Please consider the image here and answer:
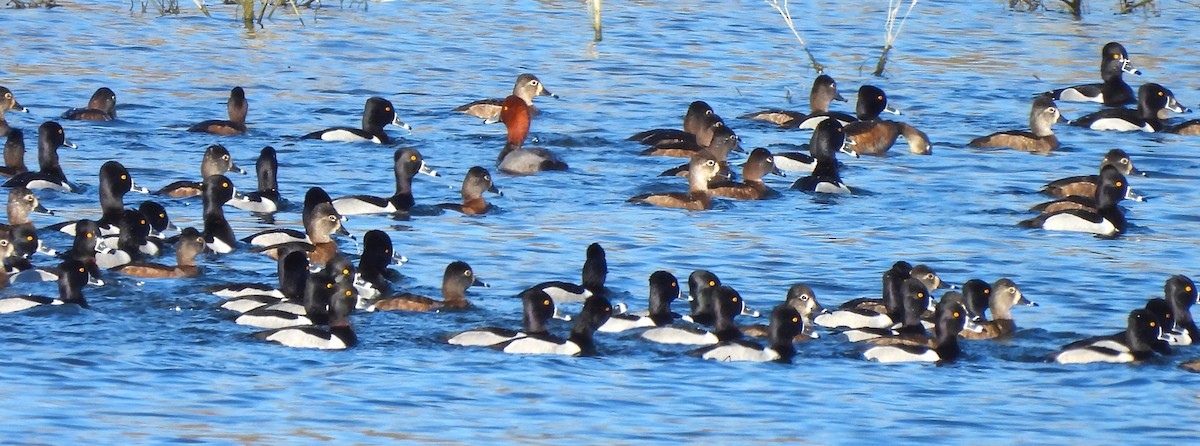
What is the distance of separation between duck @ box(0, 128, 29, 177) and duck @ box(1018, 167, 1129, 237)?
9402mm

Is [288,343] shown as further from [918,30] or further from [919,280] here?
[918,30]

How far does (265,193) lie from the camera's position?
20.1 m

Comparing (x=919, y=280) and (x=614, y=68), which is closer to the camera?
(x=919, y=280)

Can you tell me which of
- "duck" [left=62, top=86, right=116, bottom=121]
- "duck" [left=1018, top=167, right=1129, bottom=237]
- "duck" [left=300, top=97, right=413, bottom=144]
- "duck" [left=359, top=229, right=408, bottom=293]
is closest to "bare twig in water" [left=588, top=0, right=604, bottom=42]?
"duck" [left=300, top=97, right=413, bottom=144]

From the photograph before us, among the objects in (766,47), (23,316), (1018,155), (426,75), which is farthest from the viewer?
(766,47)

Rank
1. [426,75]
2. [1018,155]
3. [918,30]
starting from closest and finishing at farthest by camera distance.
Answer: [1018,155], [426,75], [918,30]

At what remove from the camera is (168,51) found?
32.1m

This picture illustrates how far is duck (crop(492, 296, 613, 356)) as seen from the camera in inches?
560

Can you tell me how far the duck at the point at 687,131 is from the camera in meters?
23.3

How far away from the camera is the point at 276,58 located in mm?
31625

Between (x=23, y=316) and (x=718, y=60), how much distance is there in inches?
727

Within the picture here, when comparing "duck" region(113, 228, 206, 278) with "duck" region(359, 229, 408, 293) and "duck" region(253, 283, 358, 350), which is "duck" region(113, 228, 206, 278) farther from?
"duck" region(253, 283, 358, 350)

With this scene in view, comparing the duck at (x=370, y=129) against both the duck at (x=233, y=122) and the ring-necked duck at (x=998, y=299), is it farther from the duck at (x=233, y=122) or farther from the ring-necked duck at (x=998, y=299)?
the ring-necked duck at (x=998, y=299)

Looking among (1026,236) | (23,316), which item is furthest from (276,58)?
(23,316)
